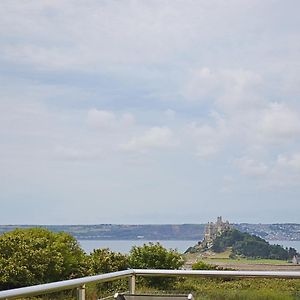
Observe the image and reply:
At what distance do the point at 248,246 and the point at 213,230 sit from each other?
380cm

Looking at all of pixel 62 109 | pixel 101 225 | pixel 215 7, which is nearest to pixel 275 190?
pixel 62 109

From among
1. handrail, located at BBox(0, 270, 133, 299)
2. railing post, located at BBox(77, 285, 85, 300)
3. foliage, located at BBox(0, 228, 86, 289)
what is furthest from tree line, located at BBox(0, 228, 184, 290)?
railing post, located at BBox(77, 285, 85, 300)

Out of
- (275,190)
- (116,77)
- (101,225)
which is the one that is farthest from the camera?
(101,225)

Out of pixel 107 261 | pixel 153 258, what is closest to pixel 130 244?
pixel 107 261

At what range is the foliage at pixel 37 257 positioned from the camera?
1764cm

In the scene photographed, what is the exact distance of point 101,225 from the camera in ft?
108

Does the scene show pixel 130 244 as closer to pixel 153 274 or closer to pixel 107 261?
pixel 107 261

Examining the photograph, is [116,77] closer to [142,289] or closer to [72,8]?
[72,8]

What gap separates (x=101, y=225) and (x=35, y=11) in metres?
21.6

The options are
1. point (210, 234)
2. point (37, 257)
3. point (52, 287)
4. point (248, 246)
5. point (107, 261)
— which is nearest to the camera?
point (52, 287)

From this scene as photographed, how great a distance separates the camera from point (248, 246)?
26.5m

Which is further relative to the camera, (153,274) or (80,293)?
(153,274)

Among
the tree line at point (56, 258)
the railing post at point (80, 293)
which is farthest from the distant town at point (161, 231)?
the railing post at point (80, 293)

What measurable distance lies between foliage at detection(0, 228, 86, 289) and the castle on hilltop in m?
9.20
